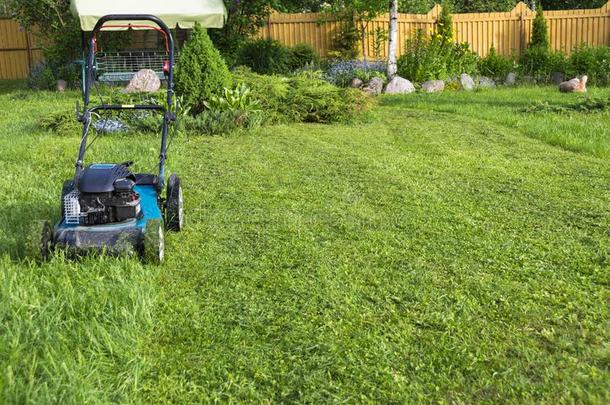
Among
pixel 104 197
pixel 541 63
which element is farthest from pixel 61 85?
pixel 104 197

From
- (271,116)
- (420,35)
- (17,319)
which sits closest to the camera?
(17,319)

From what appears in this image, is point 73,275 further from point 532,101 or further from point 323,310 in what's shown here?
point 532,101

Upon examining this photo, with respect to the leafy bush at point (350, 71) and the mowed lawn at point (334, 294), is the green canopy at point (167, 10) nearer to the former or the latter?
the leafy bush at point (350, 71)

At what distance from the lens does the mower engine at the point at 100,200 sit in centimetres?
382

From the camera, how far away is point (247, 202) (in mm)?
5473

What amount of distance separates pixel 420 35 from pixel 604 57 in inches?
189

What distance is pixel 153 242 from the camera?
378cm

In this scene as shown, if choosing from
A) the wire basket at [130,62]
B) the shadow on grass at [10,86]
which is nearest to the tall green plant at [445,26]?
the wire basket at [130,62]

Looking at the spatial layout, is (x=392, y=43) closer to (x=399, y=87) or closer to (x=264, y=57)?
(x=399, y=87)

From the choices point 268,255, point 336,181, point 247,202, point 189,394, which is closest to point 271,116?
point 336,181

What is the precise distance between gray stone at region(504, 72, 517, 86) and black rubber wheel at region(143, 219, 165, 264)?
1463 centimetres

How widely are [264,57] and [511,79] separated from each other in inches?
268

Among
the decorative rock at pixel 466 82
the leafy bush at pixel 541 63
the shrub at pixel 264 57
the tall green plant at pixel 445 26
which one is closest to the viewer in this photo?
the decorative rock at pixel 466 82

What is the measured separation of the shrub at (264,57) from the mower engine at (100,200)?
1317 cm
